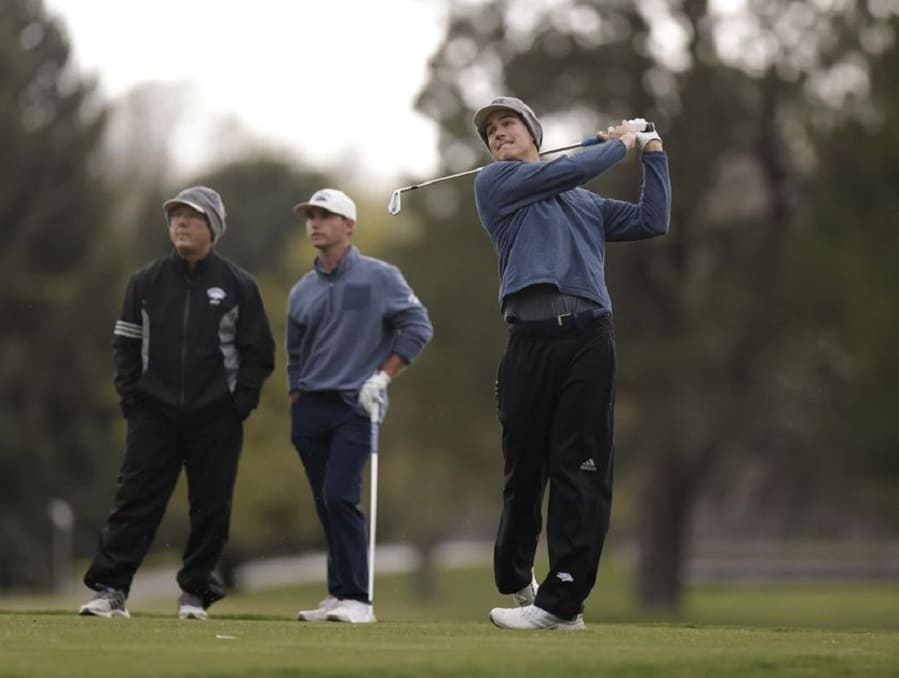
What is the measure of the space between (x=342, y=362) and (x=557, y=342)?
2297 millimetres

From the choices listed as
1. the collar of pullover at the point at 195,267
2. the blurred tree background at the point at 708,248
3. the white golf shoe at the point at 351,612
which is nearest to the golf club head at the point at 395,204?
the collar of pullover at the point at 195,267

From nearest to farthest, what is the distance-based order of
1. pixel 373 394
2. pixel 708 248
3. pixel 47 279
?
pixel 373 394 → pixel 708 248 → pixel 47 279

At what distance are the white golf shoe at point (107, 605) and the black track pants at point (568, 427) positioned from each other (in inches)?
94.5

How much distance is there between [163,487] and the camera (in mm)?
10219

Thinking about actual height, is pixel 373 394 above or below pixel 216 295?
below

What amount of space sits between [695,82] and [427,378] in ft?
20.7

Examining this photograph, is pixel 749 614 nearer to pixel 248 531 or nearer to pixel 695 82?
pixel 695 82

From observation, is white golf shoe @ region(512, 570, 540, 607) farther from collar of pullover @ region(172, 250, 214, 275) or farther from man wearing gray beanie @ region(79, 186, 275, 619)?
collar of pullover @ region(172, 250, 214, 275)

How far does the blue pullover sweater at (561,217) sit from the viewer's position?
27.7ft

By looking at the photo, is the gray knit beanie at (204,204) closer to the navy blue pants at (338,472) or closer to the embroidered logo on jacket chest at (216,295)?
the embroidered logo on jacket chest at (216,295)

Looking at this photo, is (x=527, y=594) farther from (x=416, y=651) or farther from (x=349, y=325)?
(x=349, y=325)

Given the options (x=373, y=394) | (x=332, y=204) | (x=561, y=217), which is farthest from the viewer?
(x=332, y=204)

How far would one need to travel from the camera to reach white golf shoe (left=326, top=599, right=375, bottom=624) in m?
9.98

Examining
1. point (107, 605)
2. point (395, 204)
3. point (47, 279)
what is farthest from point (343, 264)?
point (47, 279)
